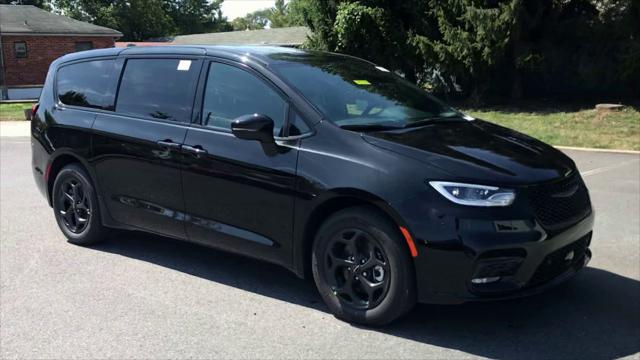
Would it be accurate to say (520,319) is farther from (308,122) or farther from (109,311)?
(109,311)

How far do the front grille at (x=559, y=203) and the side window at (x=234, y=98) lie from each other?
69.1 inches

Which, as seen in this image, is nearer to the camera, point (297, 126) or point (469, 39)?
point (297, 126)

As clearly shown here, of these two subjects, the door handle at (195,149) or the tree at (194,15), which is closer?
the door handle at (195,149)

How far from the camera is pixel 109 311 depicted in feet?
14.5

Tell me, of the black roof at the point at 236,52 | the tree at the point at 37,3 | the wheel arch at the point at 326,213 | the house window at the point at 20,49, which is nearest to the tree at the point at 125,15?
the tree at the point at 37,3

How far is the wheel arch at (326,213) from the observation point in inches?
152

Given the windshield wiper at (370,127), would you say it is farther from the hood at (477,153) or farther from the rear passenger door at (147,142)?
the rear passenger door at (147,142)

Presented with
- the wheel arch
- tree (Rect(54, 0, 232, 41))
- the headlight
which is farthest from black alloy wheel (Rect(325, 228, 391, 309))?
tree (Rect(54, 0, 232, 41))

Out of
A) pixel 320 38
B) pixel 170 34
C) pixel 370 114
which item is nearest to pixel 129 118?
pixel 370 114

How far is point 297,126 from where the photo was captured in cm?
434

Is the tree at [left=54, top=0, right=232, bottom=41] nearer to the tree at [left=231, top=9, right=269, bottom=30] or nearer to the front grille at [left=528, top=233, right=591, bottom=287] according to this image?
the front grille at [left=528, top=233, right=591, bottom=287]

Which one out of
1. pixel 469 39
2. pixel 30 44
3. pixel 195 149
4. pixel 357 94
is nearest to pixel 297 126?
pixel 357 94

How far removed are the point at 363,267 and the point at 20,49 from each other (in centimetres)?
3523

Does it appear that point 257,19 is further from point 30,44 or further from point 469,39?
point 469,39
